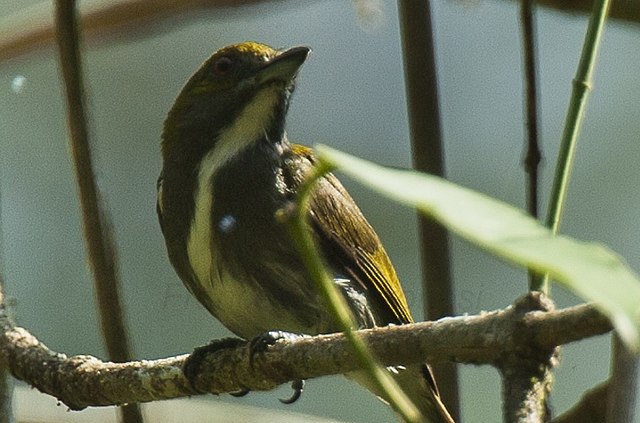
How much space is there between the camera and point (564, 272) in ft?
3.29

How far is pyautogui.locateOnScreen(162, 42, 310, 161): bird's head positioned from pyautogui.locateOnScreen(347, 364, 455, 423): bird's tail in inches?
35.5

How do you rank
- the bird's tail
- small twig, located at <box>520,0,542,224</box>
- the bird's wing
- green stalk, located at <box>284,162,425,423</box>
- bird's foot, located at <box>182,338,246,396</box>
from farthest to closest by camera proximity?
the bird's tail, the bird's wing, small twig, located at <box>520,0,542,224</box>, bird's foot, located at <box>182,338,246,396</box>, green stalk, located at <box>284,162,425,423</box>

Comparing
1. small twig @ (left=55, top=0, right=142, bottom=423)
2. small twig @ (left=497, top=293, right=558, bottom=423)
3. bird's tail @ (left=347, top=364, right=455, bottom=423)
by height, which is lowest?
bird's tail @ (left=347, top=364, right=455, bottom=423)

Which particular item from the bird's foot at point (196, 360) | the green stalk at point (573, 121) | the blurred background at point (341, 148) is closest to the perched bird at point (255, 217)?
the bird's foot at point (196, 360)

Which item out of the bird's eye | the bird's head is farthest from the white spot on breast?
the bird's eye

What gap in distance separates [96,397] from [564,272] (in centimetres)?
205

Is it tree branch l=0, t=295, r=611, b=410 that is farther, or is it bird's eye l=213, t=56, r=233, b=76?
bird's eye l=213, t=56, r=233, b=76

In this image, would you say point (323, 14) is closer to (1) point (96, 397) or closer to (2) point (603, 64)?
(2) point (603, 64)

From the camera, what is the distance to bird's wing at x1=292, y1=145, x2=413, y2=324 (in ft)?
12.1

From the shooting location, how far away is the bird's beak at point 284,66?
3.57 m

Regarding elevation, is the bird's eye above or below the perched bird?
above

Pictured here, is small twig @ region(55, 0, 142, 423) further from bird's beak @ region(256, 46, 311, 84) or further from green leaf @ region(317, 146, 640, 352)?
green leaf @ region(317, 146, 640, 352)

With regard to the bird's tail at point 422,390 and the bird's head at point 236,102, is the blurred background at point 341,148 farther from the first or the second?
the bird's head at point 236,102

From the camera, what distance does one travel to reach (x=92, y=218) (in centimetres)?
318
